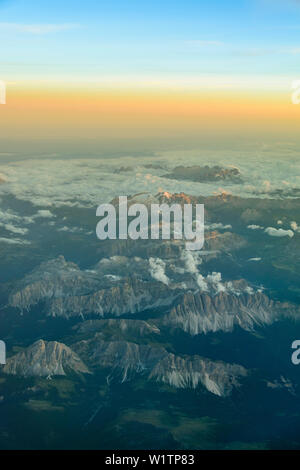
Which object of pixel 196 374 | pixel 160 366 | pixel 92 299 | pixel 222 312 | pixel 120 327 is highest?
pixel 92 299

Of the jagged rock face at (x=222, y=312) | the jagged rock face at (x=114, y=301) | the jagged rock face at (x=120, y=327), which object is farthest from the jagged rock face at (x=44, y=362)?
the jagged rock face at (x=222, y=312)

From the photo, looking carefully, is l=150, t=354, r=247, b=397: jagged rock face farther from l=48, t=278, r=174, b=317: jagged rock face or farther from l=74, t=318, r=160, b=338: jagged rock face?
l=48, t=278, r=174, b=317: jagged rock face

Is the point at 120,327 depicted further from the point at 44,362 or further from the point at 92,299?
the point at 44,362

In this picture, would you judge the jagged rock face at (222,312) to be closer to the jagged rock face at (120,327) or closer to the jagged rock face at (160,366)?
the jagged rock face at (120,327)

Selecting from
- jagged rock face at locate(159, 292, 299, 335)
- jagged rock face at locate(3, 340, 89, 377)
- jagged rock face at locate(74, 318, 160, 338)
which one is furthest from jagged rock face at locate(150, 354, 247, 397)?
jagged rock face at locate(159, 292, 299, 335)

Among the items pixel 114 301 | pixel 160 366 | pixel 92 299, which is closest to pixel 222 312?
pixel 114 301

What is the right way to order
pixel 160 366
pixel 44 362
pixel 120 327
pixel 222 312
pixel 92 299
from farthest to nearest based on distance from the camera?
pixel 92 299
pixel 222 312
pixel 120 327
pixel 44 362
pixel 160 366
